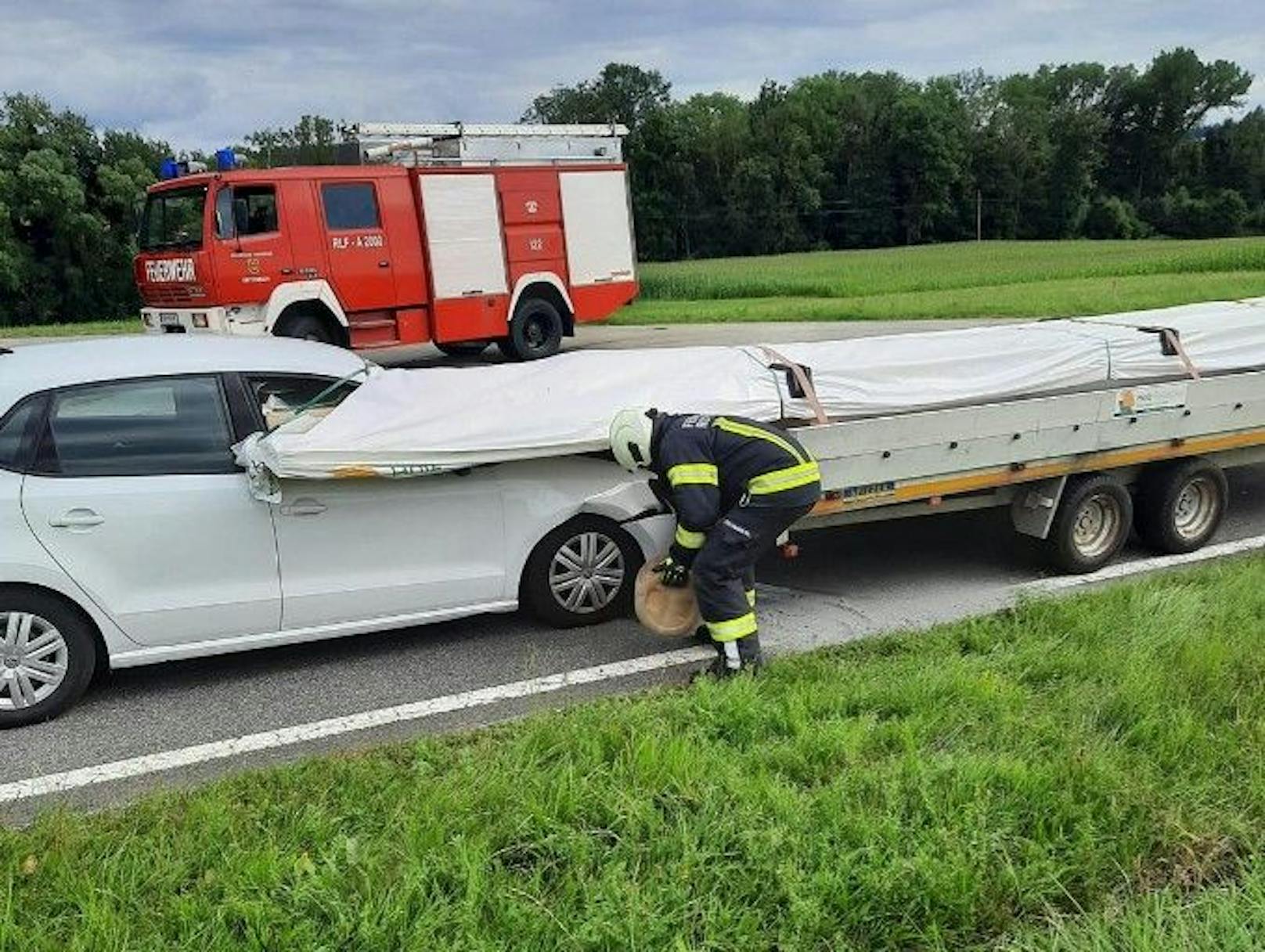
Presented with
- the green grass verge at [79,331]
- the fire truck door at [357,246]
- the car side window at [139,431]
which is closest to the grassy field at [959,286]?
the fire truck door at [357,246]

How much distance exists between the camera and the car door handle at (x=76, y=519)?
14.4 ft

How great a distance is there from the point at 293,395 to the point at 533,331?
1150cm

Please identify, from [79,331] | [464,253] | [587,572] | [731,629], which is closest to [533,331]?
[464,253]

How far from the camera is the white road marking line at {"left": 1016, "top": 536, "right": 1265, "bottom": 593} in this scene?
605 cm

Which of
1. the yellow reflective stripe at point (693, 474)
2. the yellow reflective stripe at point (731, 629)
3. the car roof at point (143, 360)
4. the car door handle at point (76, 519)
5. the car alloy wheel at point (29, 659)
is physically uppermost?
the car roof at point (143, 360)

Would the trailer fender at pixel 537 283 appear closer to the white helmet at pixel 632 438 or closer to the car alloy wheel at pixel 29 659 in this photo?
the white helmet at pixel 632 438

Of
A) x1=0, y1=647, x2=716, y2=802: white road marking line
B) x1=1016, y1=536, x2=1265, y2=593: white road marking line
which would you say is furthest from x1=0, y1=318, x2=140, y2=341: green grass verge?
x1=1016, y1=536, x2=1265, y2=593: white road marking line

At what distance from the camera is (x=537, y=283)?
16250mm

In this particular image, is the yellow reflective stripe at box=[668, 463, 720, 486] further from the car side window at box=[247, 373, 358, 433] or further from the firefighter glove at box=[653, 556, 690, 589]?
the car side window at box=[247, 373, 358, 433]

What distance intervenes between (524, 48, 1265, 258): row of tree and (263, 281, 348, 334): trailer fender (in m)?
62.7

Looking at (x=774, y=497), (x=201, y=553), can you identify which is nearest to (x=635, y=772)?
(x=774, y=497)

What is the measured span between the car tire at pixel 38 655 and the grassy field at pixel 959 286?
16.0m

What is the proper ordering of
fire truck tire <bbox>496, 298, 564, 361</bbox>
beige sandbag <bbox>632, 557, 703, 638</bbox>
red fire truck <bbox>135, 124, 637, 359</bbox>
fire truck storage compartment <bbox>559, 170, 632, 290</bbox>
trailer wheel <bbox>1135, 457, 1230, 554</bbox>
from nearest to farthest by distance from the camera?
1. beige sandbag <bbox>632, 557, 703, 638</bbox>
2. trailer wheel <bbox>1135, 457, 1230, 554</bbox>
3. red fire truck <bbox>135, 124, 637, 359</bbox>
4. fire truck tire <bbox>496, 298, 564, 361</bbox>
5. fire truck storage compartment <bbox>559, 170, 632, 290</bbox>

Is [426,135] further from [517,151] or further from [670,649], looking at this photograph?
[670,649]
